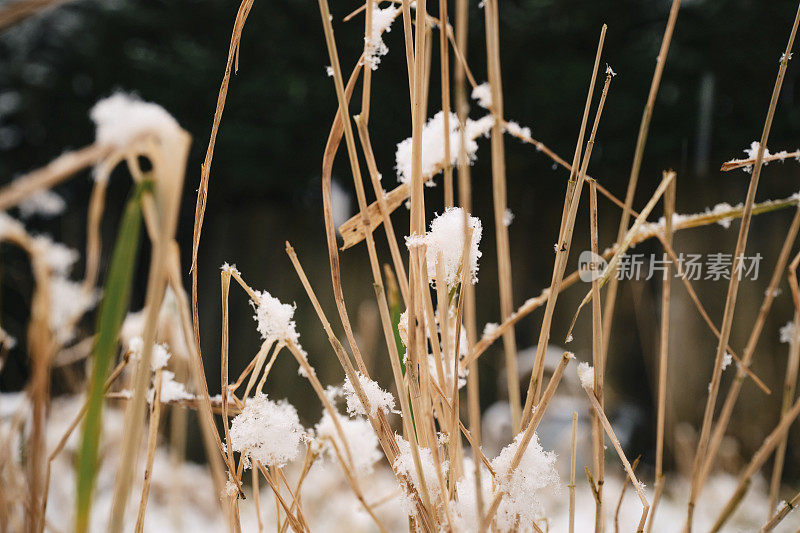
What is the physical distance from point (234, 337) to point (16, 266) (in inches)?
36.8

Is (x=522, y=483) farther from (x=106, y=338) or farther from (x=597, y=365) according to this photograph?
(x=106, y=338)

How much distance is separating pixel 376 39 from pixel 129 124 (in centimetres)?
15

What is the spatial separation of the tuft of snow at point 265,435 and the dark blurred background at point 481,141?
1.40 metres

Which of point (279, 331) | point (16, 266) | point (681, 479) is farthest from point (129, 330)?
point (16, 266)

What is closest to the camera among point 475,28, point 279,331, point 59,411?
point 279,331

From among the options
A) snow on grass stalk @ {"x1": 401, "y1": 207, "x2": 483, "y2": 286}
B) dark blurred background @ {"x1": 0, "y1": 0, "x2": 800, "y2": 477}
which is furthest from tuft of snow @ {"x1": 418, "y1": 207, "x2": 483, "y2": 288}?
dark blurred background @ {"x1": 0, "y1": 0, "x2": 800, "y2": 477}

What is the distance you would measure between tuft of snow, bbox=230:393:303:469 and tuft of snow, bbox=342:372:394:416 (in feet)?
0.11

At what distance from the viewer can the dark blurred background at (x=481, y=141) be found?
5.86 feet

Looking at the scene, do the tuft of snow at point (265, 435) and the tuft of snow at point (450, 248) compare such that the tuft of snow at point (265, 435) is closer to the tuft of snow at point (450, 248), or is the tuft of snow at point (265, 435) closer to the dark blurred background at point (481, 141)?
the tuft of snow at point (450, 248)


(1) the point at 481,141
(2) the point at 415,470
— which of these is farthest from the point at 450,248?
(1) the point at 481,141

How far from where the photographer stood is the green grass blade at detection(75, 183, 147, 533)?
147mm

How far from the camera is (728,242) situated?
1980 mm

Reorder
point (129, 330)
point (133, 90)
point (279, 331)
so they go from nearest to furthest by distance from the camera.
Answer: point (279, 331) → point (129, 330) → point (133, 90)

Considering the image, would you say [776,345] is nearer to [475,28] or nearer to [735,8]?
[735,8]
